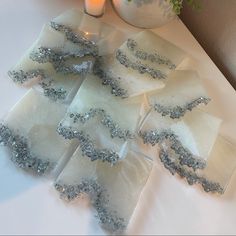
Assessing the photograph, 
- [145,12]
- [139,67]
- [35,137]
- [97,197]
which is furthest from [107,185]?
[145,12]

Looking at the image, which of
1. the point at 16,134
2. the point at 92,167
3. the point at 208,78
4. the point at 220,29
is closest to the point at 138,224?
the point at 92,167

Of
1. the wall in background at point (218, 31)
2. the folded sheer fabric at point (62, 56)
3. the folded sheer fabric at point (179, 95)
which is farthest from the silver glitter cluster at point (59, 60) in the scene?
the wall in background at point (218, 31)

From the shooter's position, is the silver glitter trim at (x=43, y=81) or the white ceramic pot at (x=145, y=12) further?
the white ceramic pot at (x=145, y=12)

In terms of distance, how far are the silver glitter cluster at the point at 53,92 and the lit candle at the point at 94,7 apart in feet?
0.76

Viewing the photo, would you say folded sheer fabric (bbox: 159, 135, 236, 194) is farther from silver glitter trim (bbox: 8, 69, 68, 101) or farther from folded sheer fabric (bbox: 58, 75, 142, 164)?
silver glitter trim (bbox: 8, 69, 68, 101)

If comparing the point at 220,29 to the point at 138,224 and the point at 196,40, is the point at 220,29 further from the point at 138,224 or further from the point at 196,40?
the point at 138,224

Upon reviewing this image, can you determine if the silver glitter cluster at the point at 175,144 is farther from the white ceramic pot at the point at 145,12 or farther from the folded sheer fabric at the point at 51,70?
the white ceramic pot at the point at 145,12

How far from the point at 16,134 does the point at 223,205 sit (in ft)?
1.06

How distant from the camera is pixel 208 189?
0.56 meters

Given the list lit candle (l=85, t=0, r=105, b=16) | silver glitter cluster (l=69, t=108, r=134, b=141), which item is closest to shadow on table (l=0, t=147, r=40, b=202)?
silver glitter cluster (l=69, t=108, r=134, b=141)

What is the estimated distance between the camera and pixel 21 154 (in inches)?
20.9

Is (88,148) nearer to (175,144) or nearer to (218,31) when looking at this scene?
(175,144)

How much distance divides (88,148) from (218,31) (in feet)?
1.36

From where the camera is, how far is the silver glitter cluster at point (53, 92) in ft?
1.97
